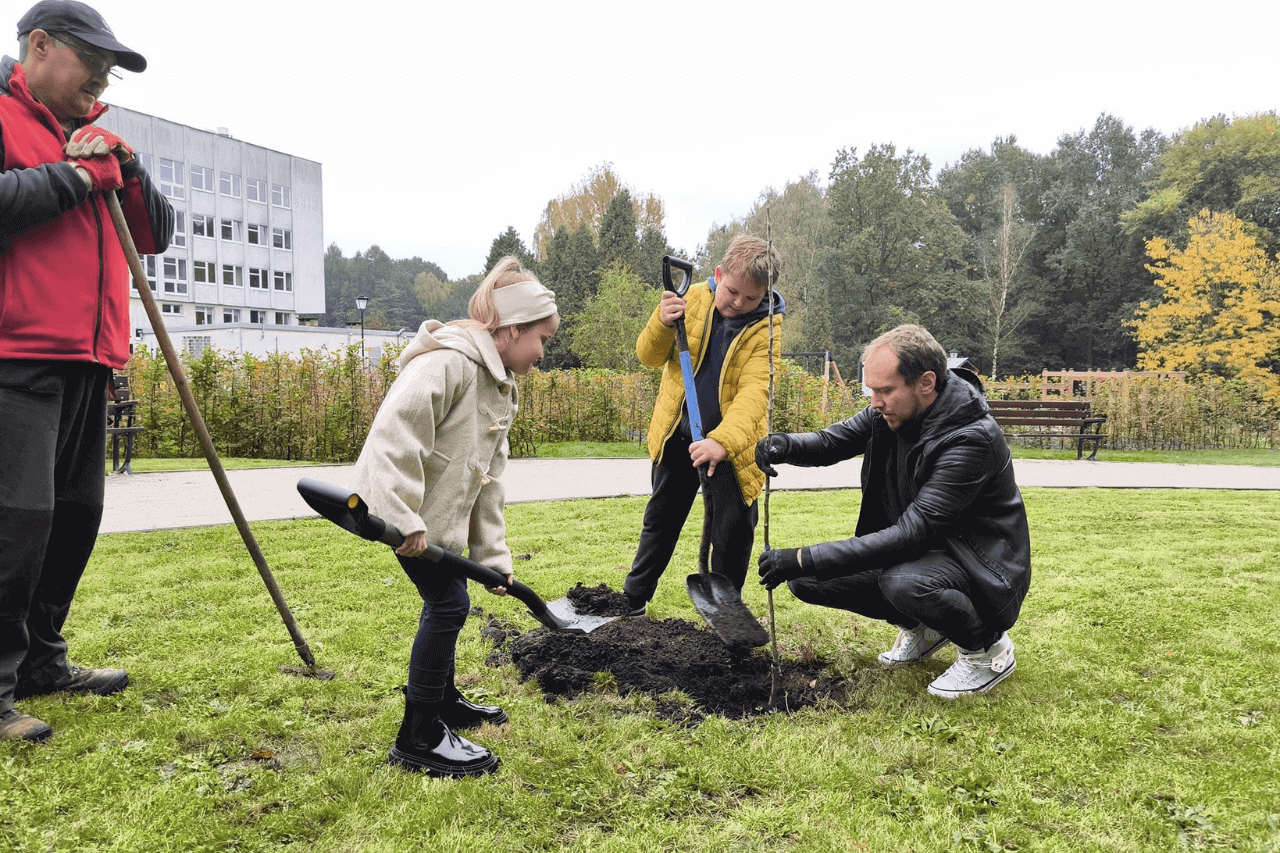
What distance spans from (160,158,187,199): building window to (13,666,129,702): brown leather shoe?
45.5 meters

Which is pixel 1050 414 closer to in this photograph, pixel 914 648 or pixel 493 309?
pixel 914 648

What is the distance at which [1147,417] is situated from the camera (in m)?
16.2

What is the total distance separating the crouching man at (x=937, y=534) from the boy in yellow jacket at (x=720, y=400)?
21cm

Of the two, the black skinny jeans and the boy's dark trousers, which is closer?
the black skinny jeans

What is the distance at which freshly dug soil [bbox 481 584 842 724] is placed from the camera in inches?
133

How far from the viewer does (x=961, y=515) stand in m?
3.46

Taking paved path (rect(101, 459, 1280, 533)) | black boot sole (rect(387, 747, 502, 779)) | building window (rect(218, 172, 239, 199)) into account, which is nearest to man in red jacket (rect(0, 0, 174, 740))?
black boot sole (rect(387, 747, 502, 779))

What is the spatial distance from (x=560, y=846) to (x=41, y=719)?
214 centimetres

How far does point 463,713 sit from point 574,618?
1.30m

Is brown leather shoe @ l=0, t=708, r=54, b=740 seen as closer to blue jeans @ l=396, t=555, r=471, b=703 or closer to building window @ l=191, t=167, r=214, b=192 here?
blue jeans @ l=396, t=555, r=471, b=703

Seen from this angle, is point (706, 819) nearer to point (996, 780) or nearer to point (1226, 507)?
point (996, 780)

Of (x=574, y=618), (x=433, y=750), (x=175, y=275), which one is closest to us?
(x=433, y=750)

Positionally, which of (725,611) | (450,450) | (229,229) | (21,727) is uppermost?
(229,229)

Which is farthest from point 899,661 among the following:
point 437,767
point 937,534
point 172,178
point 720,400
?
point 172,178
